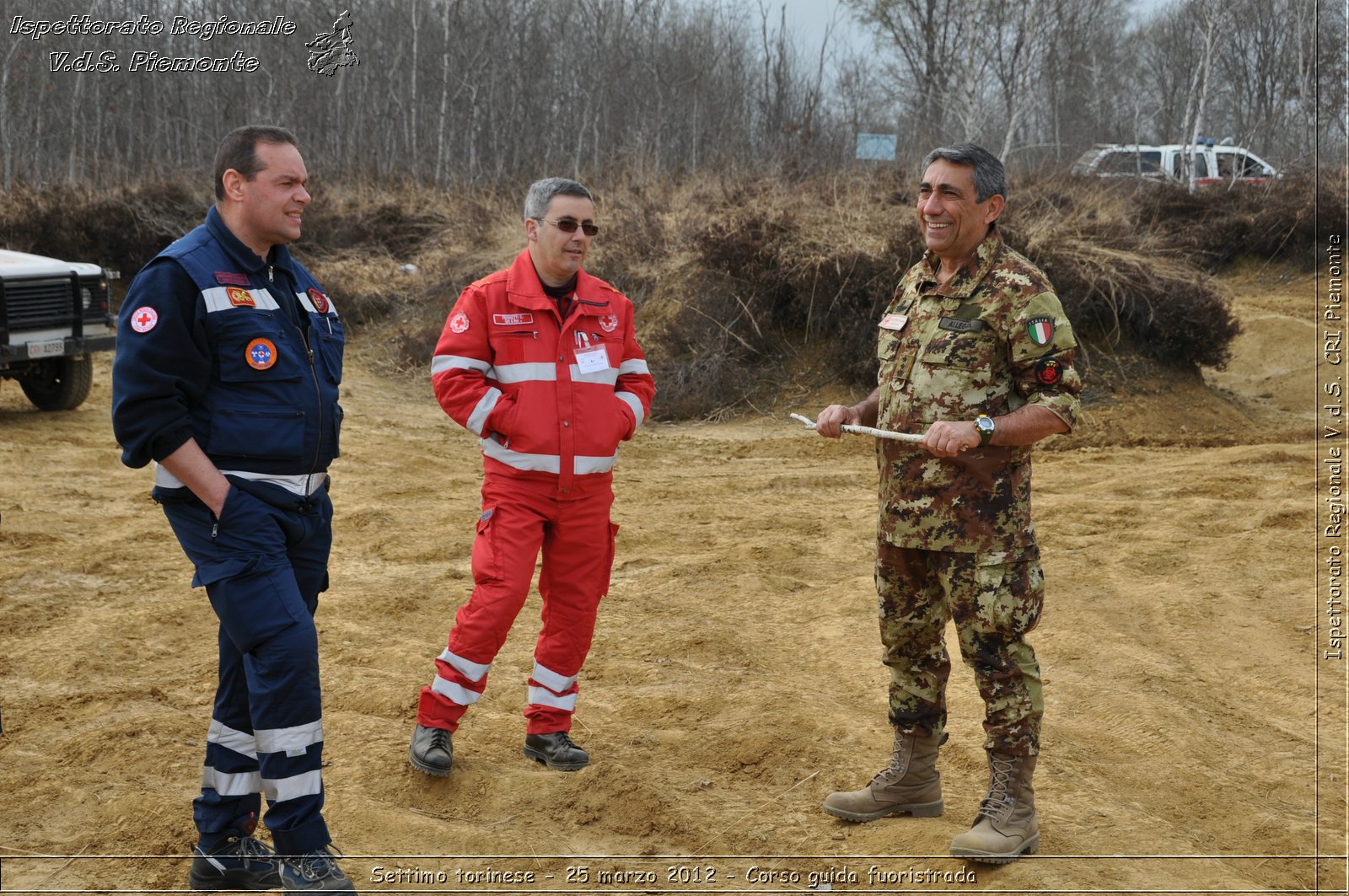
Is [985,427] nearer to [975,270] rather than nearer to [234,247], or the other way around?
[975,270]

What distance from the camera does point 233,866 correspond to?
3.41 m

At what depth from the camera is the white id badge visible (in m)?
4.24

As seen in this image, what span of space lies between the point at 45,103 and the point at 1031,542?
3073 centimetres

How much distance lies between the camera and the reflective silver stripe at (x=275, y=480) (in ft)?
10.4

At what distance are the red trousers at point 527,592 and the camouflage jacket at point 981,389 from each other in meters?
1.19

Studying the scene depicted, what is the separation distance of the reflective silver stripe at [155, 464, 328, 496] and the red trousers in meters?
0.90

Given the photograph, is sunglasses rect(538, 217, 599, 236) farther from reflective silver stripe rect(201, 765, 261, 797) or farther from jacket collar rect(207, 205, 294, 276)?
reflective silver stripe rect(201, 765, 261, 797)

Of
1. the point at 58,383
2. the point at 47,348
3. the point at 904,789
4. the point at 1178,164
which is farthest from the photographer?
the point at 1178,164

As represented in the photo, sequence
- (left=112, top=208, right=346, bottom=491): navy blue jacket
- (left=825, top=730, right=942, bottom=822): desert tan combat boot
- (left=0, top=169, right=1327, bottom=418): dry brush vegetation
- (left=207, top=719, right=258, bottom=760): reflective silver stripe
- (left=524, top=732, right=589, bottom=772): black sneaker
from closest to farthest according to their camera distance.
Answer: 1. (left=112, top=208, right=346, bottom=491): navy blue jacket
2. (left=207, top=719, right=258, bottom=760): reflective silver stripe
3. (left=825, top=730, right=942, bottom=822): desert tan combat boot
4. (left=524, top=732, right=589, bottom=772): black sneaker
5. (left=0, top=169, right=1327, bottom=418): dry brush vegetation

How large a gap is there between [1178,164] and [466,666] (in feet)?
73.6

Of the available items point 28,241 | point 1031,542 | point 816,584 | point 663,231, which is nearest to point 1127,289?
point 663,231

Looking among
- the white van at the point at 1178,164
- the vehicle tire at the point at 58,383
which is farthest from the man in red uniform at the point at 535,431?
the white van at the point at 1178,164

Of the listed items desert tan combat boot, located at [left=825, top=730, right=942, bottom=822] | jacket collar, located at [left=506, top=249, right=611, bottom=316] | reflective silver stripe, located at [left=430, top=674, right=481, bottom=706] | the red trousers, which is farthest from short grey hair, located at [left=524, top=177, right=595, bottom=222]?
desert tan combat boot, located at [left=825, top=730, right=942, bottom=822]

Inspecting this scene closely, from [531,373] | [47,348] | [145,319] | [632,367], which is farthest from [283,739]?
[47,348]
